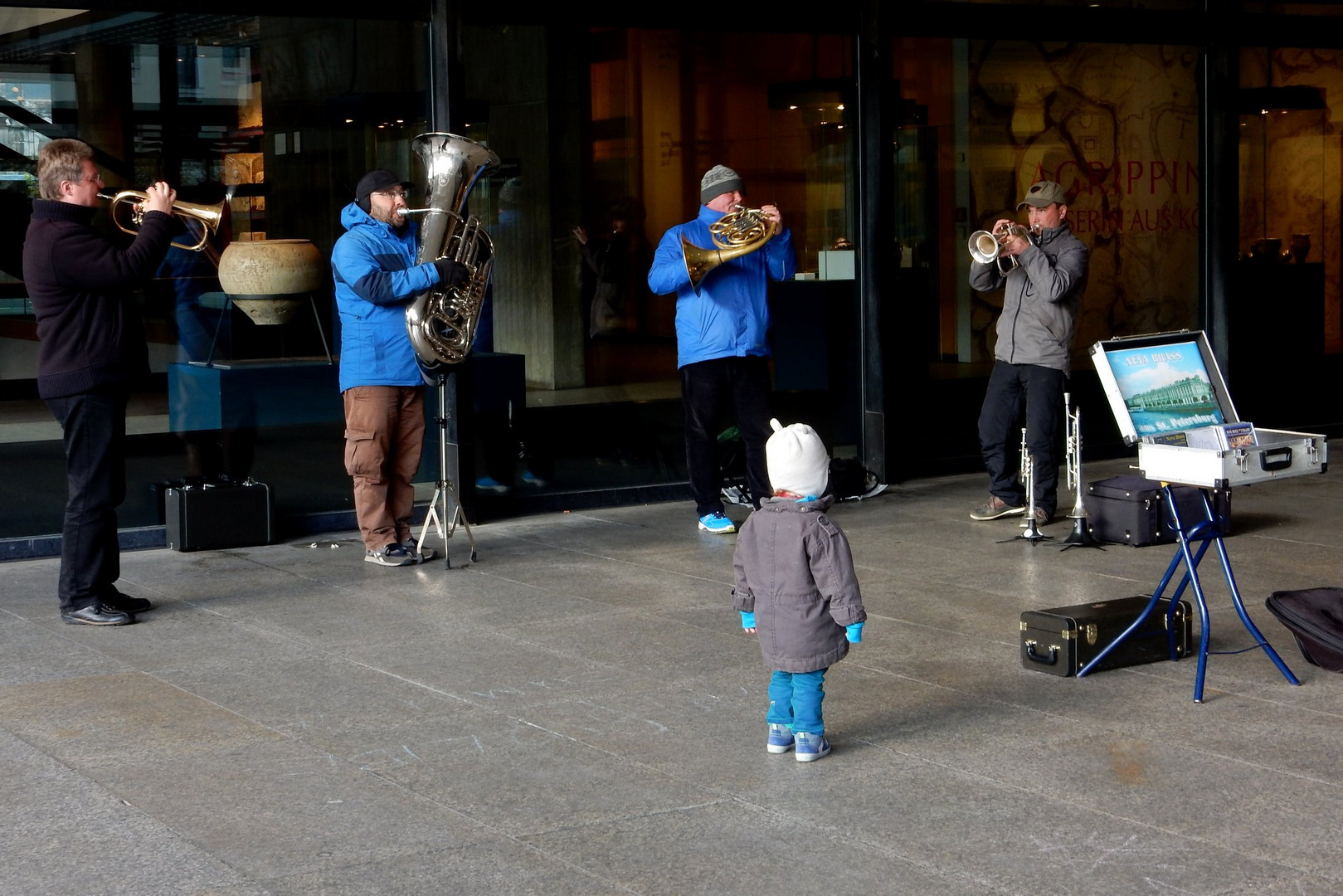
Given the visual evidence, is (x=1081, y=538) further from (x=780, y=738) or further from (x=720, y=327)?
(x=780, y=738)

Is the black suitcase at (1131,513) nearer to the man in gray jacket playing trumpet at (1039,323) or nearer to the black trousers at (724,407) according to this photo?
the man in gray jacket playing trumpet at (1039,323)

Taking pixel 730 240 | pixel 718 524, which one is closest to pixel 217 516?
pixel 718 524

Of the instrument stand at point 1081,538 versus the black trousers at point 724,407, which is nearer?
the instrument stand at point 1081,538

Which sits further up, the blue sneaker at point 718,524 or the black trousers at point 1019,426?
the black trousers at point 1019,426

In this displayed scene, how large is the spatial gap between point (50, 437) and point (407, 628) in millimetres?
2836

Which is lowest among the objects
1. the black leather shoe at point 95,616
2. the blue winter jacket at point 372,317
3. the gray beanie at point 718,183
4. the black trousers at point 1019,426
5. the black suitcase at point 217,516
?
the black leather shoe at point 95,616

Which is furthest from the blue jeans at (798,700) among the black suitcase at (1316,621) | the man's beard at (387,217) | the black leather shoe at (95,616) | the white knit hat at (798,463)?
the man's beard at (387,217)

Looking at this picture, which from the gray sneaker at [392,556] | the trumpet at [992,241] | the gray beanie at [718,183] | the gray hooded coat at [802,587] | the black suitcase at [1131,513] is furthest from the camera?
the gray beanie at [718,183]

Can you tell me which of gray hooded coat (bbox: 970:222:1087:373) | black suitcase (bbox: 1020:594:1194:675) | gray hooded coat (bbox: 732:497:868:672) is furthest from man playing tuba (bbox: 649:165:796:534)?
gray hooded coat (bbox: 732:497:868:672)

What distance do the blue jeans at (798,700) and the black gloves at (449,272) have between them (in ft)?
11.0

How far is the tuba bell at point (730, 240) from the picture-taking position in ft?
27.5

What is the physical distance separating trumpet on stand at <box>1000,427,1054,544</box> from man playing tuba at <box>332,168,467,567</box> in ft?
10.1

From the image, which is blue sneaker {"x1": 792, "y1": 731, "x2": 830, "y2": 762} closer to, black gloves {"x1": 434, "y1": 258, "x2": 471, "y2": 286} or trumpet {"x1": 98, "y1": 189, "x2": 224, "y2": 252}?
black gloves {"x1": 434, "y1": 258, "x2": 471, "y2": 286}

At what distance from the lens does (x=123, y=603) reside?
6.80m
